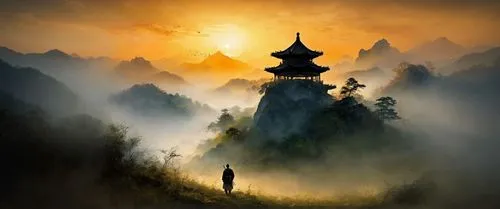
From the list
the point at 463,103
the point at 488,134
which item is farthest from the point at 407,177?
the point at 463,103

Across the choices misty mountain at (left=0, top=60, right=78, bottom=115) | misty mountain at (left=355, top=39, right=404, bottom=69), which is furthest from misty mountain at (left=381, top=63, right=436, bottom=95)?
misty mountain at (left=0, top=60, right=78, bottom=115)

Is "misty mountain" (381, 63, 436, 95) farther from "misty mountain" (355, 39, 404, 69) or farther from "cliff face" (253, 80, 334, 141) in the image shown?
"misty mountain" (355, 39, 404, 69)

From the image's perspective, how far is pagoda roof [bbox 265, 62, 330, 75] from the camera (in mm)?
36656

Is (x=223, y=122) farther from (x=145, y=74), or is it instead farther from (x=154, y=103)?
(x=145, y=74)

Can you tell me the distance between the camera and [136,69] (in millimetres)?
79250

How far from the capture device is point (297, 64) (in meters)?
37.2

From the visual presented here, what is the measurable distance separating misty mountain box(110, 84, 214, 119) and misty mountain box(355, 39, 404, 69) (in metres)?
25.1

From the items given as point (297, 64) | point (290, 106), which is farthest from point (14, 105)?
point (297, 64)

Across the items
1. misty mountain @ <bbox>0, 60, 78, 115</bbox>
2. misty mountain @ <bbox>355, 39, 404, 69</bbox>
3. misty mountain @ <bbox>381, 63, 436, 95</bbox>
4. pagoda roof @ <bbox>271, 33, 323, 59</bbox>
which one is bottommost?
misty mountain @ <bbox>0, 60, 78, 115</bbox>

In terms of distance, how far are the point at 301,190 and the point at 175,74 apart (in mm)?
58170

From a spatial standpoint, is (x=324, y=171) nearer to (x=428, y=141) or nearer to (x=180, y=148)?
(x=428, y=141)

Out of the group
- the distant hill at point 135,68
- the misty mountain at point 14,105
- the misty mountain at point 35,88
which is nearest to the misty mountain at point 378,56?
the distant hill at point 135,68

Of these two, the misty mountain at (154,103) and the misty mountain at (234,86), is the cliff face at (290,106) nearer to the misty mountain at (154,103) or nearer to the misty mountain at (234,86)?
the misty mountain at (154,103)

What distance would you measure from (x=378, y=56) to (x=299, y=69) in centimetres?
4314
